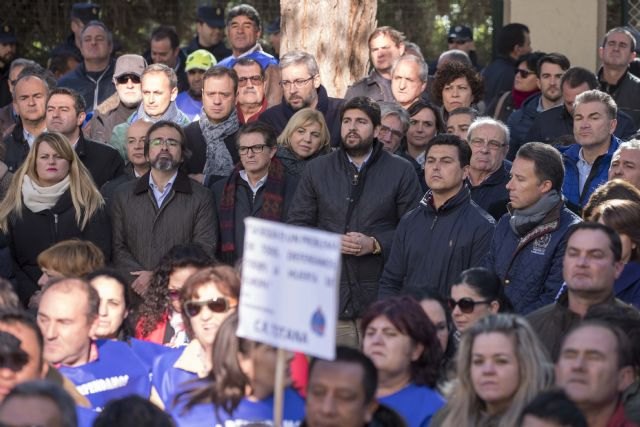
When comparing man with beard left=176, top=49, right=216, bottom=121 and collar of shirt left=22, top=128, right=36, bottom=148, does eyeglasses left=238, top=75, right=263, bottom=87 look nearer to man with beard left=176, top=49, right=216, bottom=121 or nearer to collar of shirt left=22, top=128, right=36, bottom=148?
man with beard left=176, top=49, right=216, bottom=121

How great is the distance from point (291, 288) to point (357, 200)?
459 cm

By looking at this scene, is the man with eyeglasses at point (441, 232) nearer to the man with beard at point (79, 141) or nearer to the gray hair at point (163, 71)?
the man with beard at point (79, 141)

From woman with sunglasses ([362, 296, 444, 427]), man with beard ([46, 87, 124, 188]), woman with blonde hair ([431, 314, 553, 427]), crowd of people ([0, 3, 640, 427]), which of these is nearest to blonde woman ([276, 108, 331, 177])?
crowd of people ([0, 3, 640, 427])

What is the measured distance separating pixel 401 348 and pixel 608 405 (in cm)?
104

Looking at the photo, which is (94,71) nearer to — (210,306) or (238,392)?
(210,306)

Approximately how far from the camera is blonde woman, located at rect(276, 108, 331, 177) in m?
11.7

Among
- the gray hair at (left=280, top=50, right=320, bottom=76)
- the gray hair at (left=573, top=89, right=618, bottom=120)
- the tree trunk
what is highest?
the tree trunk

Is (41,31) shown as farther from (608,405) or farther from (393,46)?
(608,405)

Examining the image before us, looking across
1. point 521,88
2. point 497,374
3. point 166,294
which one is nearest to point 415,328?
point 497,374

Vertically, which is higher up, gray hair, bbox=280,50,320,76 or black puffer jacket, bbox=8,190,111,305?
gray hair, bbox=280,50,320,76

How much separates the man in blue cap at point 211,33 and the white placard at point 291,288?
9937 mm

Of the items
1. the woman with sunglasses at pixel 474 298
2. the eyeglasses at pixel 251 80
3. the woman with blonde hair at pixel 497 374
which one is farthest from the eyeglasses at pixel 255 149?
the woman with blonde hair at pixel 497 374

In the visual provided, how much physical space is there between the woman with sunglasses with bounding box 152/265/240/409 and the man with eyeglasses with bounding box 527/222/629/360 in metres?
1.59

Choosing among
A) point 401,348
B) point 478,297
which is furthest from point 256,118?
point 401,348
